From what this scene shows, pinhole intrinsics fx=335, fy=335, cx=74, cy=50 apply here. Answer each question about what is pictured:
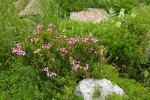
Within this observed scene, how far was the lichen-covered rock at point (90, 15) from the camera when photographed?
8.14 m

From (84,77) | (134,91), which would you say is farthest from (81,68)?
(134,91)

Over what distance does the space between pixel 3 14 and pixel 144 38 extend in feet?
10.2

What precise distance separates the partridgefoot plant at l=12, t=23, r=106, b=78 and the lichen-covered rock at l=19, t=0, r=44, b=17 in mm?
2096

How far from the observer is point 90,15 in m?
8.27

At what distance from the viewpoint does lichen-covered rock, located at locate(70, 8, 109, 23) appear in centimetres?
814

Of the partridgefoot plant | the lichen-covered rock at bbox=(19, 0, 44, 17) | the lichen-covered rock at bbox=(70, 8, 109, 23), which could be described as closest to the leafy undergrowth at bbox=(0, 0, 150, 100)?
the partridgefoot plant

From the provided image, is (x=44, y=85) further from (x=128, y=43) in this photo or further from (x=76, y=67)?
(x=128, y=43)

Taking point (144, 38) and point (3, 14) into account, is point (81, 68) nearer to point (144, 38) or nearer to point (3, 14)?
point (144, 38)

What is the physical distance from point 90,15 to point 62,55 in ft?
9.42

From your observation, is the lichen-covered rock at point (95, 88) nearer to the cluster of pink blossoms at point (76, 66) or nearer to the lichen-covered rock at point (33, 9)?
the cluster of pink blossoms at point (76, 66)

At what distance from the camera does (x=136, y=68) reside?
648 cm

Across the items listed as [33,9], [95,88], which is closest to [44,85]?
[95,88]

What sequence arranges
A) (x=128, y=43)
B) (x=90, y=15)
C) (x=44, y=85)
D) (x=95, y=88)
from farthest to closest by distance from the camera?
(x=90, y=15) → (x=128, y=43) → (x=44, y=85) → (x=95, y=88)

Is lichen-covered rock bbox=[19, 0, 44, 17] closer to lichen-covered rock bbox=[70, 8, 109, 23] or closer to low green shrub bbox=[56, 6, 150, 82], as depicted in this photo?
lichen-covered rock bbox=[70, 8, 109, 23]
